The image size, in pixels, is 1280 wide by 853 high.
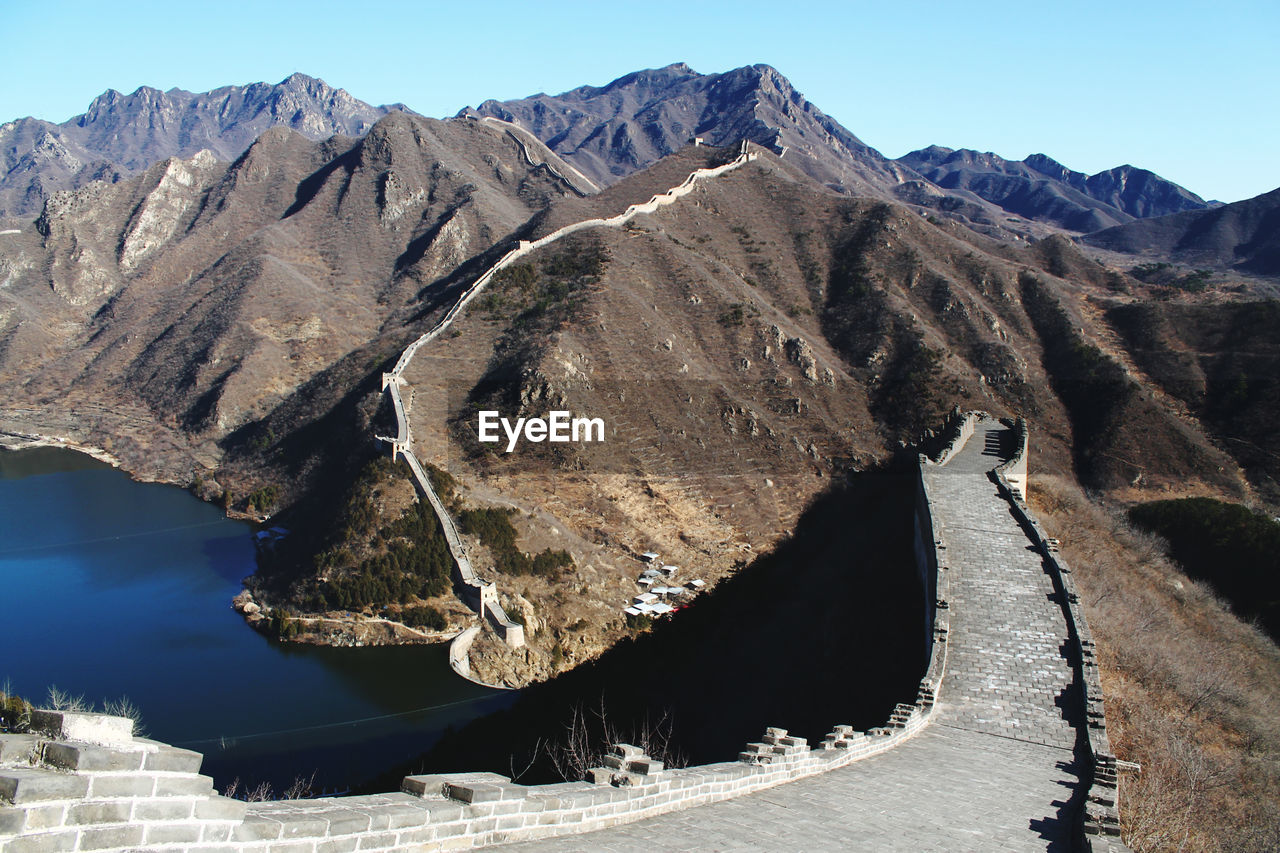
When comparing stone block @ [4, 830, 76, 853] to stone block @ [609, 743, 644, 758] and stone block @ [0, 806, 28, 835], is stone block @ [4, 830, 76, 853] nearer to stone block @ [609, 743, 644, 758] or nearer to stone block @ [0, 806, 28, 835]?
stone block @ [0, 806, 28, 835]

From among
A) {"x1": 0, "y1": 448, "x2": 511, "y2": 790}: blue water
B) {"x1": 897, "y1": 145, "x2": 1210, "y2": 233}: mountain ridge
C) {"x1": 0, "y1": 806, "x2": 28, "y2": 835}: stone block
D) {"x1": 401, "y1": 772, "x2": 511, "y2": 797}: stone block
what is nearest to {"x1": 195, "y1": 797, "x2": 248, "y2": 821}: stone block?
{"x1": 0, "y1": 806, "x2": 28, "y2": 835}: stone block

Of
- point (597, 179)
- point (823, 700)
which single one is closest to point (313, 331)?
point (823, 700)

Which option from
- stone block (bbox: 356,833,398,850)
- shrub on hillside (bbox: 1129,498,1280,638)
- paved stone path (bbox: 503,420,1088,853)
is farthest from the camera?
shrub on hillside (bbox: 1129,498,1280,638)

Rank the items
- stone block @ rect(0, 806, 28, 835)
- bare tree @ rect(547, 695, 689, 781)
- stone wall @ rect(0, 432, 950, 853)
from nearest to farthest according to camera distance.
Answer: stone block @ rect(0, 806, 28, 835) → stone wall @ rect(0, 432, 950, 853) → bare tree @ rect(547, 695, 689, 781)

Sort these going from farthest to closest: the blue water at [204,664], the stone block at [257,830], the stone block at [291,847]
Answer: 1. the blue water at [204,664]
2. the stone block at [291,847]
3. the stone block at [257,830]

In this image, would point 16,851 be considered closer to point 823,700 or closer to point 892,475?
point 823,700

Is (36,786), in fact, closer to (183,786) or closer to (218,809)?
(183,786)

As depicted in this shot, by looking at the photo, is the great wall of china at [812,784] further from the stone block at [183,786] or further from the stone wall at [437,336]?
the stone wall at [437,336]

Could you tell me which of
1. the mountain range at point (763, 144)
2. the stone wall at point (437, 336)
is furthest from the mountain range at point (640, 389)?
the mountain range at point (763, 144)
